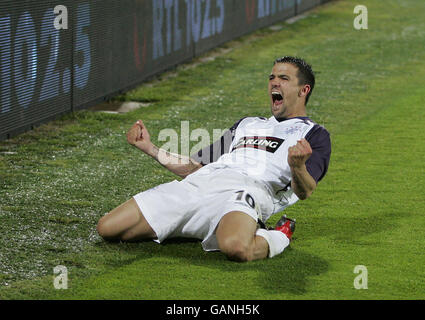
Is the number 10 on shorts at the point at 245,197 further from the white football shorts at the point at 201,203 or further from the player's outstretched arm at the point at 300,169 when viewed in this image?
the player's outstretched arm at the point at 300,169

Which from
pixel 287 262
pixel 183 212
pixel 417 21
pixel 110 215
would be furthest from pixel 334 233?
pixel 417 21

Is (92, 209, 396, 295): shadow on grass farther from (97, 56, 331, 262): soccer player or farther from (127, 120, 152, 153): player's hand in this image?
(127, 120, 152, 153): player's hand

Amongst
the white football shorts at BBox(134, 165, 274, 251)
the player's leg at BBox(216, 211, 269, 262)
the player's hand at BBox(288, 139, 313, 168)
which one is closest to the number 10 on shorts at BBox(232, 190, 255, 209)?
the white football shorts at BBox(134, 165, 274, 251)

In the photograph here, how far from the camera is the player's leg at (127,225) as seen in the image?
6.17 m

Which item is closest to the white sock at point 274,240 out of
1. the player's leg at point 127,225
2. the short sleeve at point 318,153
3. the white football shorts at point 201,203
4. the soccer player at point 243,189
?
the soccer player at point 243,189

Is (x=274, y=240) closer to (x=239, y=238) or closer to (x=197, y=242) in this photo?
(x=239, y=238)

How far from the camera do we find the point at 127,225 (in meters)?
6.20

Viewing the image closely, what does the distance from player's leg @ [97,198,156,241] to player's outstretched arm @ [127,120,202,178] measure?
0.37 m

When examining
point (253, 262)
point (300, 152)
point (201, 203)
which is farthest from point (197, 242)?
point (300, 152)

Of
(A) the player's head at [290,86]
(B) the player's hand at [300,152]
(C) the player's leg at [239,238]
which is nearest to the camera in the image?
(B) the player's hand at [300,152]

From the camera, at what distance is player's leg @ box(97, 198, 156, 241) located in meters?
6.17

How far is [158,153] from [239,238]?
0.99 meters

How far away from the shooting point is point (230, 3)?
687 inches

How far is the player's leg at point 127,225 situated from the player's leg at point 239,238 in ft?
2.08
